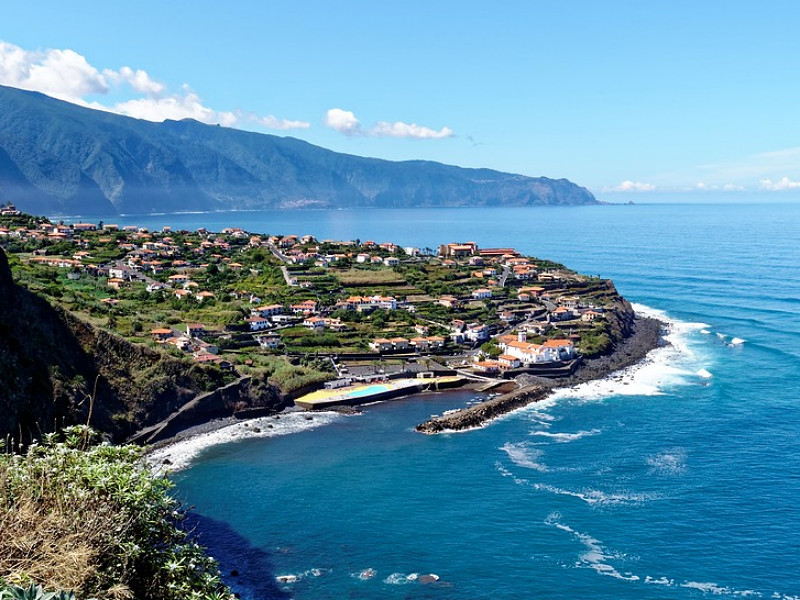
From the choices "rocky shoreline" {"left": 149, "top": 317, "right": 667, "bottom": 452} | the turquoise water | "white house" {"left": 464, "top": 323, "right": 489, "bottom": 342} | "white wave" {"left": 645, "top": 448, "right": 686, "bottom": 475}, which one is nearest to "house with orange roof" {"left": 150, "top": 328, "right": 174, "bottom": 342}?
"rocky shoreline" {"left": 149, "top": 317, "right": 667, "bottom": 452}

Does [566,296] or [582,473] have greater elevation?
[566,296]

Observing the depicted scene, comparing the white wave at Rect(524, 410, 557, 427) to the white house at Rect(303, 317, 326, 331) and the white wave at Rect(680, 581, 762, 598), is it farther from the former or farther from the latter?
the white house at Rect(303, 317, 326, 331)

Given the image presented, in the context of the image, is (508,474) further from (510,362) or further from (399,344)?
(399,344)

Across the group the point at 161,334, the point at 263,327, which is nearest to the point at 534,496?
the point at 161,334

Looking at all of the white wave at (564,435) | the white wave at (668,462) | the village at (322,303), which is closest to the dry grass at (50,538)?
the white wave at (668,462)

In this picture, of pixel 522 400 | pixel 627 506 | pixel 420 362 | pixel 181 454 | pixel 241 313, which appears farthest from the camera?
pixel 241 313

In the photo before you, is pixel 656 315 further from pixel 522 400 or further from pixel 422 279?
pixel 522 400

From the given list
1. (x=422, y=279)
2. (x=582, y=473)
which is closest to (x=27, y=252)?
(x=422, y=279)
